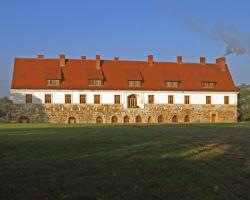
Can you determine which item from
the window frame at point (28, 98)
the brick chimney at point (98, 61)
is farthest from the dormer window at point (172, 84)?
the window frame at point (28, 98)

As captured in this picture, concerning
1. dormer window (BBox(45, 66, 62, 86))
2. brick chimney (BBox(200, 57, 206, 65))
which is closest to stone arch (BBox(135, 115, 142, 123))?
dormer window (BBox(45, 66, 62, 86))

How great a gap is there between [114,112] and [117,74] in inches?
203

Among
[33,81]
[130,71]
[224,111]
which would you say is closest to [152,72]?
[130,71]

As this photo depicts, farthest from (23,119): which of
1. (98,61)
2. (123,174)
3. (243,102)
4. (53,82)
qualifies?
(123,174)

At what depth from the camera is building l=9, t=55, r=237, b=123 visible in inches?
1816

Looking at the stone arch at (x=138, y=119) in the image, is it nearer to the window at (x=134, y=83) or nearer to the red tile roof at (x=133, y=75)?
the window at (x=134, y=83)

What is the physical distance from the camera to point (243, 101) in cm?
5884

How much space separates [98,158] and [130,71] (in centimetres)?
4029

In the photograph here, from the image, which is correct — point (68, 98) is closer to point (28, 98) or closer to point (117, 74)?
point (28, 98)

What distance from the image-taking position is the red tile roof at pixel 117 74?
47156 millimetres

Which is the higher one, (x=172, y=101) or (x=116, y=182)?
(x=172, y=101)

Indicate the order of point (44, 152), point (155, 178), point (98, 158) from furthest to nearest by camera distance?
point (44, 152)
point (98, 158)
point (155, 178)

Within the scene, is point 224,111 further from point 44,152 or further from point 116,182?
point 116,182

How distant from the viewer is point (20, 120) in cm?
4525
